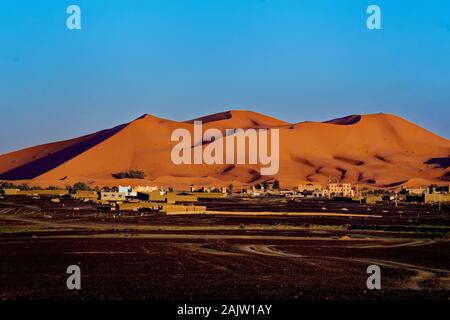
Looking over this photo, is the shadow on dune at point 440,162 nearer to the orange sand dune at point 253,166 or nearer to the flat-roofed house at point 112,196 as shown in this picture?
the orange sand dune at point 253,166

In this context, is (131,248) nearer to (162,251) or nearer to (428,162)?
(162,251)

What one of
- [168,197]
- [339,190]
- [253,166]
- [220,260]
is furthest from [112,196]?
[253,166]

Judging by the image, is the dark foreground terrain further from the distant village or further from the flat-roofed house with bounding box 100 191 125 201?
the flat-roofed house with bounding box 100 191 125 201

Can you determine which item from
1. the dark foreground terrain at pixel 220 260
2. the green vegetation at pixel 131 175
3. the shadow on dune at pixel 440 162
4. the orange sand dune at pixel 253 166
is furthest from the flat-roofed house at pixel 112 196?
the shadow on dune at pixel 440 162

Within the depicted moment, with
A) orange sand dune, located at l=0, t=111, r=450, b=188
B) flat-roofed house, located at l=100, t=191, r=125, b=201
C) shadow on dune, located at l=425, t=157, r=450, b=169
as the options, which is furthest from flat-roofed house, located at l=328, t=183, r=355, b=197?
shadow on dune, located at l=425, t=157, r=450, b=169

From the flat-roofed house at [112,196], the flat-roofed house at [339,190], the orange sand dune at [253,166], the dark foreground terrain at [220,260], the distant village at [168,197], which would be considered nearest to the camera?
the dark foreground terrain at [220,260]

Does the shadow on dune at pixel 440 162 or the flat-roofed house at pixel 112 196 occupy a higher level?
the shadow on dune at pixel 440 162

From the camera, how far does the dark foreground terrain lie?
20031mm

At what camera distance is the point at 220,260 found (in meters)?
27.3

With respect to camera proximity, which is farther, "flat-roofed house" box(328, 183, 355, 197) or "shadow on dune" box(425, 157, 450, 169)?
"shadow on dune" box(425, 157, 450, 169)

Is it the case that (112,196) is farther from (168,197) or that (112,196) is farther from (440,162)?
(440,162)

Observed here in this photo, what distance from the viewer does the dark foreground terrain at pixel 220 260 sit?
789 inches

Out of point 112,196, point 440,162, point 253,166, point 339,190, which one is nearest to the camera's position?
point 112,196
